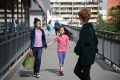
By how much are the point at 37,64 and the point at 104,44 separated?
16.3 feet

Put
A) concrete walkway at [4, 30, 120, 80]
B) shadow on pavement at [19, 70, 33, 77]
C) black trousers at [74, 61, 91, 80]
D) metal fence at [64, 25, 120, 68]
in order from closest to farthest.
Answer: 1. black trousers at [74, 61, 91, 80]
2. concrete walkway at [4, 30, 120, 80]
3. shadow on pavement at [19, 70, 33, 77]
4. metal fence at [64, 25, 120, 68]

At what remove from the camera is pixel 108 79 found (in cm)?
959

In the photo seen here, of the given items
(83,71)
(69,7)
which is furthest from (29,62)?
(69,7)

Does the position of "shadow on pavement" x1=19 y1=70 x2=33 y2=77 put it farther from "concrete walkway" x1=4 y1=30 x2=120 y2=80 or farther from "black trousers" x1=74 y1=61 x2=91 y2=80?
"black trousers" x1=74 y1=61 x2=91 y2=80

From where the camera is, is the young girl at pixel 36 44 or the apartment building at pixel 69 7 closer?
the young girl at pixel 36 44

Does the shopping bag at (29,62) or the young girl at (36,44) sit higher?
the young girl at (36,44)

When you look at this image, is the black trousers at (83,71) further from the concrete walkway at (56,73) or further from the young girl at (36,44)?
the young girl at (36,44)

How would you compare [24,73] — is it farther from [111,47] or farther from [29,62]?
[111,47]

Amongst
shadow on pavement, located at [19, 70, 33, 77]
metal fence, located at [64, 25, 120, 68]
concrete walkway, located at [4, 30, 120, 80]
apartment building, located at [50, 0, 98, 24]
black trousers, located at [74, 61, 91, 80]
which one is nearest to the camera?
black trousers, located at [74, 61, 91, 80]

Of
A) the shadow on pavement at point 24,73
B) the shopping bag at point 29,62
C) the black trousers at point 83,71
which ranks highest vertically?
the black trousers at point 83,71

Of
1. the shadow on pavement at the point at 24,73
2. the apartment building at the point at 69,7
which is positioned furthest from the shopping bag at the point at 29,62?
the apartment building at the point at 69,7

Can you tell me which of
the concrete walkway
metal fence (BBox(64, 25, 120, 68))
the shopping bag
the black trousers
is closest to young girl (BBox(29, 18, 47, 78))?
the shopping bag

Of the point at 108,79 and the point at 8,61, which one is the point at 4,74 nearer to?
the point at 8,61

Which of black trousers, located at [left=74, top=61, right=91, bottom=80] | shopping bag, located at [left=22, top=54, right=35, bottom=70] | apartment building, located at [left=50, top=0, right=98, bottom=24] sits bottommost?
shopping bag, located at [left=22, top=54, right=35, bottom=70]
